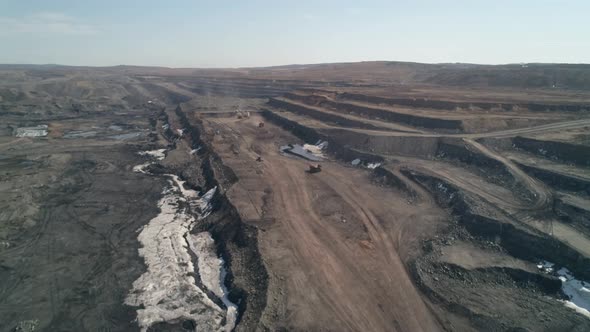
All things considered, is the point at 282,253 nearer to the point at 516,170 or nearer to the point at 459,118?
the point at 516,170

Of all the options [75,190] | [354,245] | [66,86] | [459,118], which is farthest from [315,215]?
[66,86]

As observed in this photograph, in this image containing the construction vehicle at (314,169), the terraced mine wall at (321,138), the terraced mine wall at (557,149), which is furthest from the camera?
the terraced mine wall at (321,138)

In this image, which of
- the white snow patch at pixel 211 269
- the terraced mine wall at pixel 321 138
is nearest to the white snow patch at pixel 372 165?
the terraced mine wall at pixel 321 138

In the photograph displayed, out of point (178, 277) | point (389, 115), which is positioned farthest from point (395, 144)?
point (178, 277)

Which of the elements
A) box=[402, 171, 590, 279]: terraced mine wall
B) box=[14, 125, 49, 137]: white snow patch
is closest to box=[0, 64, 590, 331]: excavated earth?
box=[402, 171, 590, 279]: terraced mine wall

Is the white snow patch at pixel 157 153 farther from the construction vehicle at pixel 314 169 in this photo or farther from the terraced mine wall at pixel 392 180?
the terraced mine wall at pixel 392 180

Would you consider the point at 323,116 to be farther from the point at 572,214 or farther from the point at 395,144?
the point at 572,214

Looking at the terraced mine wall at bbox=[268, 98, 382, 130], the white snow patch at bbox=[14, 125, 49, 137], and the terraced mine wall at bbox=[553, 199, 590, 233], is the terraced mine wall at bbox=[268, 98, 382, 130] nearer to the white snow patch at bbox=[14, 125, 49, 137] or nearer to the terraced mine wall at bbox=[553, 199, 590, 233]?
the terraced mine wall at bbox=[553, 199, 590, 233]
